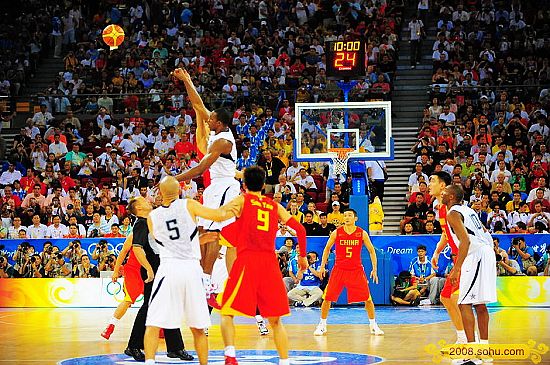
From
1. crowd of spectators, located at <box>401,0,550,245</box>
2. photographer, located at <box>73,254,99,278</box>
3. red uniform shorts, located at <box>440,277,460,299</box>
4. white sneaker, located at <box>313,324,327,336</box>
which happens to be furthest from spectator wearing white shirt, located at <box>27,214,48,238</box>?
red uniform shorts, located at <box>440,277,460,299</box>

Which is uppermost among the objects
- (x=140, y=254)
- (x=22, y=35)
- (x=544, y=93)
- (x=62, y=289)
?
(x=22, y=35)

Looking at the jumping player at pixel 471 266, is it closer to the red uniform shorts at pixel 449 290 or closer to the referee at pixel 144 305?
the red uniform shorts at pixel 449 290

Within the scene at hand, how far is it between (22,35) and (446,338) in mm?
21306

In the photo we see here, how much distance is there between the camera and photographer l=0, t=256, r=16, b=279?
62.5 ft

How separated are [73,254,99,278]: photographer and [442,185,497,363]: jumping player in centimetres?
1042

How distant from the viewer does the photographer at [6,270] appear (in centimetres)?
1905

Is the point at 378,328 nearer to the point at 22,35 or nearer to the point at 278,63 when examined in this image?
the point at 278,63

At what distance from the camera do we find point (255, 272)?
8695 millimetres

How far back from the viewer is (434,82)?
2414 centimetres

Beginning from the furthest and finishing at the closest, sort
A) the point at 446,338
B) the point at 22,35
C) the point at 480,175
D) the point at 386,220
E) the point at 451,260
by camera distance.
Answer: the point at 22,35 → the point at 386,220 → the point at 480,175 → the point at 451,260 → the point at 446,338

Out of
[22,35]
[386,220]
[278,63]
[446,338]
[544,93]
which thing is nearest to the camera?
[446,338]

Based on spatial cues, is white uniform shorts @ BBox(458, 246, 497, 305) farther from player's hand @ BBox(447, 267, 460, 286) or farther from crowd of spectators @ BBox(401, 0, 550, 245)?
crowd of spectators @ BBox(401, 0, 550, 245)

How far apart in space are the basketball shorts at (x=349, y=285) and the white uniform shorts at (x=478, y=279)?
3.36m

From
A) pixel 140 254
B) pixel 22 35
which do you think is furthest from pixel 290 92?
pixel 140 254
